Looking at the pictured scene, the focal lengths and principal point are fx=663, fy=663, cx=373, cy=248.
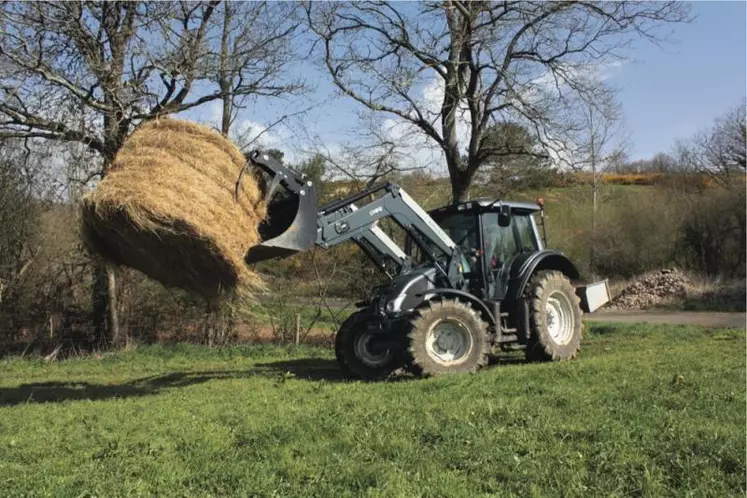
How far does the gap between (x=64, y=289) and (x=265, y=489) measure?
1274 centimetres

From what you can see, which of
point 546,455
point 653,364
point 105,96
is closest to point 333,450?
point 546,455

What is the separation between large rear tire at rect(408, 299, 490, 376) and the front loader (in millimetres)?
14

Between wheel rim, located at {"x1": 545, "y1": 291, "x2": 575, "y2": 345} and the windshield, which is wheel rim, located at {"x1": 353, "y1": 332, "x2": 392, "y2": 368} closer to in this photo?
the windshield

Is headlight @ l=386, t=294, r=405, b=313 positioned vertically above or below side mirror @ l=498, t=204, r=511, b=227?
below

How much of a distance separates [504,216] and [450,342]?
231 cm

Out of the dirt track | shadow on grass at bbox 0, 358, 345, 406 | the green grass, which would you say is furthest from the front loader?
the dirt track

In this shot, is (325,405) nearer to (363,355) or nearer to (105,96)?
(363,355)

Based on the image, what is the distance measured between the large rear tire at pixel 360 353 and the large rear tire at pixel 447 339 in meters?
0.94

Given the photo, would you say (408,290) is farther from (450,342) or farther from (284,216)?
(284,216)

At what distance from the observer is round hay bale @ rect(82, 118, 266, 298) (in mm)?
6676

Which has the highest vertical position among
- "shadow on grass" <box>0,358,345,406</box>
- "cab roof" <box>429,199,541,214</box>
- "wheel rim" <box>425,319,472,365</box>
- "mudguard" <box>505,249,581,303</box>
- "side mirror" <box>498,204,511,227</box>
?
"cab roof" <box>429,199,541,214</box>

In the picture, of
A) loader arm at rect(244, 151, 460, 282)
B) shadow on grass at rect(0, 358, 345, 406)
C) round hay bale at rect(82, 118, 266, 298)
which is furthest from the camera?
shadow on grass at rect(0, 358, 345, 406)

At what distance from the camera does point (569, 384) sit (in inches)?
290

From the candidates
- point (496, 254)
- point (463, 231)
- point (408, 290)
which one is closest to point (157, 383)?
point (408, 290)
